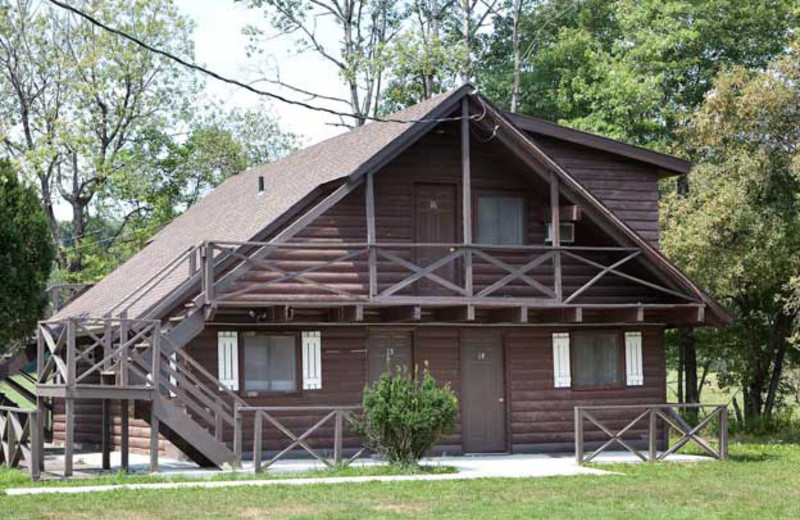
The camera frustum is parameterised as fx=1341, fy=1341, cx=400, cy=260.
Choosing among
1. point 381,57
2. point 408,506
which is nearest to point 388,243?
point 408,506

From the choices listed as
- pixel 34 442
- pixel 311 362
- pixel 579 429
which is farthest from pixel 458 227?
pixel 34 442

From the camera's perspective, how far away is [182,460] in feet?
76.1

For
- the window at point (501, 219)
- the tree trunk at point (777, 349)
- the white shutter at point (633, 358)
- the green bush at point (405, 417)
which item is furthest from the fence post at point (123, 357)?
the tree trunk at point (777, 349)

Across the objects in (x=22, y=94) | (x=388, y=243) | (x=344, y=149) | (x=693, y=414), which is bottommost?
(x=693, y=414)

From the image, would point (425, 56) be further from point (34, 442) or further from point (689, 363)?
point (34, 442)

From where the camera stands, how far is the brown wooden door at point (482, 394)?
24.8m

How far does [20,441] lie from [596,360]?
11.1 metres

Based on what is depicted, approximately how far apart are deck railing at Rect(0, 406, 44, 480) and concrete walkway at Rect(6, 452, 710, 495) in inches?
38.8

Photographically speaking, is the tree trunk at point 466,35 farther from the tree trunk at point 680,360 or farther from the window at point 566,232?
the window at point 566,232

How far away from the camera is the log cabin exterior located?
2280 cm

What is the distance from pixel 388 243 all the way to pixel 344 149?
141 inches

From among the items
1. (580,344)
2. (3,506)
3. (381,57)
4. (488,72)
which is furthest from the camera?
(488,72)

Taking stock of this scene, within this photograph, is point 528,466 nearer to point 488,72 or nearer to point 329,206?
point 329,206

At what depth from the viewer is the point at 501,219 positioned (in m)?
25.1
